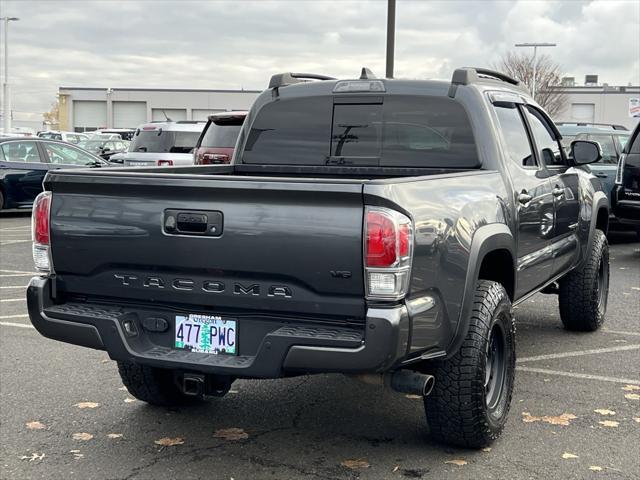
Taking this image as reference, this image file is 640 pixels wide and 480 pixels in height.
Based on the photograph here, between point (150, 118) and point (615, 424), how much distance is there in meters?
77.3

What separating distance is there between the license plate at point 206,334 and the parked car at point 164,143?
42.8ft

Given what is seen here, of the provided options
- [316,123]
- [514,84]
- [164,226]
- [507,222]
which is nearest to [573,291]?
[514,84]

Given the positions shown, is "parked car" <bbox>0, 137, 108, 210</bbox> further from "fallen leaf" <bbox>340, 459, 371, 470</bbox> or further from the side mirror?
"fallen leaf" <bbox>340, 459, 371, 470</bbox>

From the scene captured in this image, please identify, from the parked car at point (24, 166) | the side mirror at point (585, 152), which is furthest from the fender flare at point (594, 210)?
the parked car at point (24, 166)

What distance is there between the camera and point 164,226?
3.91 m

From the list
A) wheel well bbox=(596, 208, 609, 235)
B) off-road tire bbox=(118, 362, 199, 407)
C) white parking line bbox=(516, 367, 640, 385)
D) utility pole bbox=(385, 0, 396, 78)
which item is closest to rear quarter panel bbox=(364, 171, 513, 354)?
off-road tire bbox=(118, 362, 199, 407)

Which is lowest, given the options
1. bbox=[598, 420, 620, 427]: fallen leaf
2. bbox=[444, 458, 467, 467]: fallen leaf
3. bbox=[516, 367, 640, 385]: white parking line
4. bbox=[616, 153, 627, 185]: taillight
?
bbox=[444, 458, 467, 467]: fallen leaf

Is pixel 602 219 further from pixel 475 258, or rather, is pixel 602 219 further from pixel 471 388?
pixel 471 388

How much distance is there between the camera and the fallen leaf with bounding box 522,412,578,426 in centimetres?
491

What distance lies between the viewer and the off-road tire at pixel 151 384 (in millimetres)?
4969

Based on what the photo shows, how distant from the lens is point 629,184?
11.1 m

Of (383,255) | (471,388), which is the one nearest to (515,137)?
(471,388)

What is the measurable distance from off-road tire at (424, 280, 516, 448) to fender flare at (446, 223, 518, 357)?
12 centimetres

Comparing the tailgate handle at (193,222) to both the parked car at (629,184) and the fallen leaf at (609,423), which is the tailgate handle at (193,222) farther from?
the parked car at (629,184)
